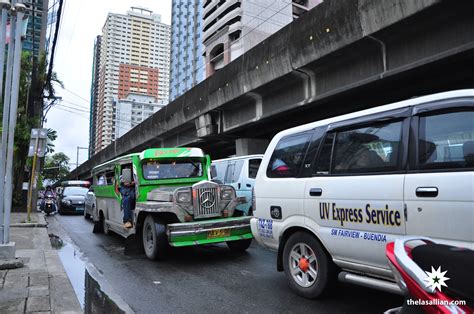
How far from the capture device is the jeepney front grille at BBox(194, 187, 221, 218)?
752 centimetres

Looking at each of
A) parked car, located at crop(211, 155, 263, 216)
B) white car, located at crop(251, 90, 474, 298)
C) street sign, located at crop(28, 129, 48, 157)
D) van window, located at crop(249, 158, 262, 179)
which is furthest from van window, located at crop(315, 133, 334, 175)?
street sign, located at crop(28, 129, 48, 157)

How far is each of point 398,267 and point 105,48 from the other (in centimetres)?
2302

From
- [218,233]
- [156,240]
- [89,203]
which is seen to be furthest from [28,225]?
[218,233]

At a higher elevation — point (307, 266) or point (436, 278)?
point (436, 278)

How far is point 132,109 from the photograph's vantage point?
111 ft

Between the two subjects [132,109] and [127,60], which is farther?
[132,109]

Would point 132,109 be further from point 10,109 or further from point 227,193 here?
point 227,193

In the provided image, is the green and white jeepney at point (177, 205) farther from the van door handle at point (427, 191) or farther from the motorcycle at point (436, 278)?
the motorcycle at point (436, 278)

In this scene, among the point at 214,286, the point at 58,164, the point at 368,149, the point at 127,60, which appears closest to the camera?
the point at 368,149

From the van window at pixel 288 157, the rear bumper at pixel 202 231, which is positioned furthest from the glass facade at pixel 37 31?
the van window at pixel 288 157

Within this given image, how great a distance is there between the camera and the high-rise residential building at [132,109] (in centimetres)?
3216

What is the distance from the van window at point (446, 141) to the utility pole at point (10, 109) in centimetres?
661

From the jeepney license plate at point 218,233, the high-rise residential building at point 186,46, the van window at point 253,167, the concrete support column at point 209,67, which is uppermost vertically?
the high-rise residential building at point 186,46

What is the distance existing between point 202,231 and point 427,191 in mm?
4396
